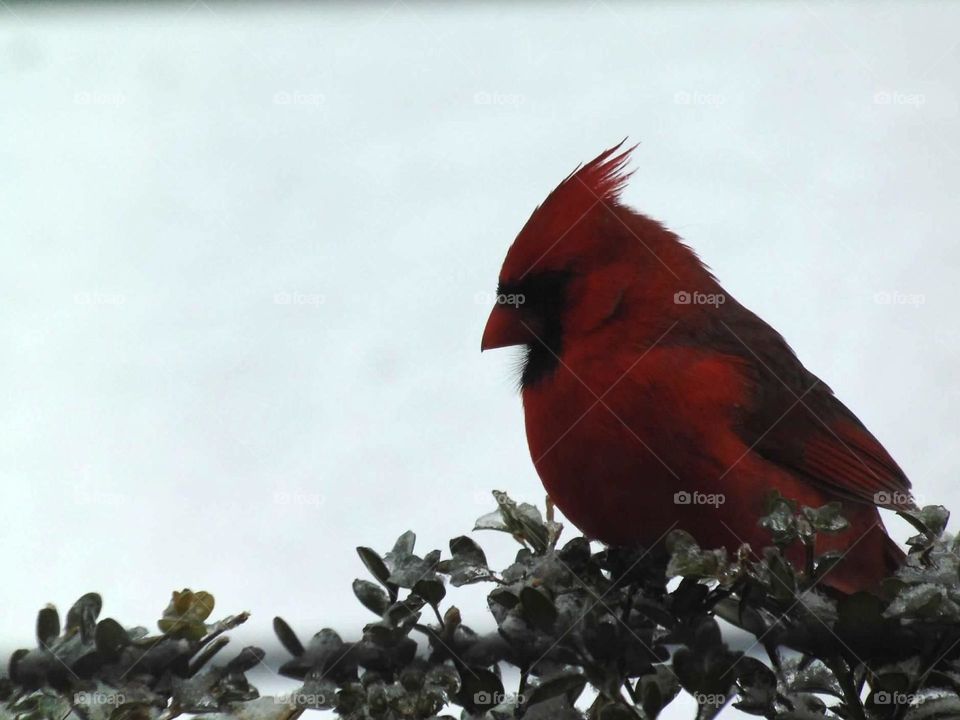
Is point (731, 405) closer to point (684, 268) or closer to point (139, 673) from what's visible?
point (684, 268)

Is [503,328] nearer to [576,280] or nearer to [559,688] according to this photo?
[576,280]

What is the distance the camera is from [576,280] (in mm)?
1485

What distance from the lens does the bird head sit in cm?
144

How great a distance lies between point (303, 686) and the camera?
0.84 metres

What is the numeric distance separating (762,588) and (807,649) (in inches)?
2.3

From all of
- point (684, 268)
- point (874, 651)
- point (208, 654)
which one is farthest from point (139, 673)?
point (684, 268)

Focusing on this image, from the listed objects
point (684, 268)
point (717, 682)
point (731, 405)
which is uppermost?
point (684, 268)

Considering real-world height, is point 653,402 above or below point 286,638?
above
